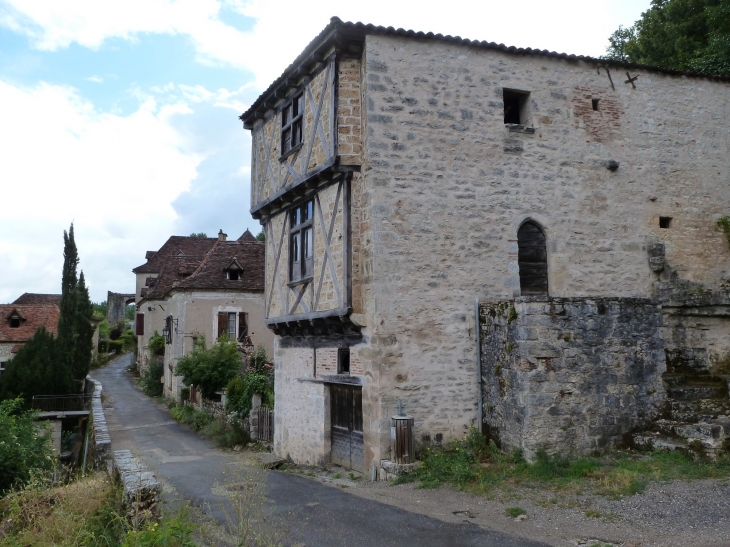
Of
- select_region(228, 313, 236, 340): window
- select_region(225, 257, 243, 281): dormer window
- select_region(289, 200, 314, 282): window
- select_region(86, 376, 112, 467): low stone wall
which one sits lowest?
select_region(86, 376, 112, 467): low stone wall

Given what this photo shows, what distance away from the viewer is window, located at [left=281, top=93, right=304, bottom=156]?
1194 cm

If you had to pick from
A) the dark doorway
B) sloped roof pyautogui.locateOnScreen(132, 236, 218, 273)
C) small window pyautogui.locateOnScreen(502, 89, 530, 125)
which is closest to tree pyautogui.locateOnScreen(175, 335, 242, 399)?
the dark doorway

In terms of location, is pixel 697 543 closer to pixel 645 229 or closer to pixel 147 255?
pixel 645 229

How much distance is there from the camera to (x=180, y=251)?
3152 cm

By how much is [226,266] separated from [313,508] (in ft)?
58.2

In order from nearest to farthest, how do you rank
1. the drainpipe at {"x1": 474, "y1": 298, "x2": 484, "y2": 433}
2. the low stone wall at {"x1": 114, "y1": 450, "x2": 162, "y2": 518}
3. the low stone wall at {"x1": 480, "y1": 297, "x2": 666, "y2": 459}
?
the low stone wall at {"x1": 114, "y1": 450, "x2": 162, "y2": 518}, the low stone wall at {"x1": 480, "y1": 297, "x2": 666, "y2": 459}, the drainpipe at {"x1": 474, "y1": 298, "x2": 484, "y2": 433}

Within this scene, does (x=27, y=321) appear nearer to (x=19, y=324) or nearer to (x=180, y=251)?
(x=19, y=324)

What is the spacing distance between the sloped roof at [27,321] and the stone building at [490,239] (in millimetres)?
25000

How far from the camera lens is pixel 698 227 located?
11961mm

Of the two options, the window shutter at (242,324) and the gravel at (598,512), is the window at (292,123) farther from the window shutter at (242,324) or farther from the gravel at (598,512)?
the window shutter at (242,324)

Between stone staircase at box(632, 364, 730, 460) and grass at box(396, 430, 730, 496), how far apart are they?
225mm

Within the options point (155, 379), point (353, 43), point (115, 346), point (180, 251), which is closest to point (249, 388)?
point (353, 43)

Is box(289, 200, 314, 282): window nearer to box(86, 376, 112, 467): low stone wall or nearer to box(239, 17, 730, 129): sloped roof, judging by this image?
box(239, 17, 730, 129): sloped roof

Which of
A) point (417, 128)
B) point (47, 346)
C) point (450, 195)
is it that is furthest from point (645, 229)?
point (47, 346)
